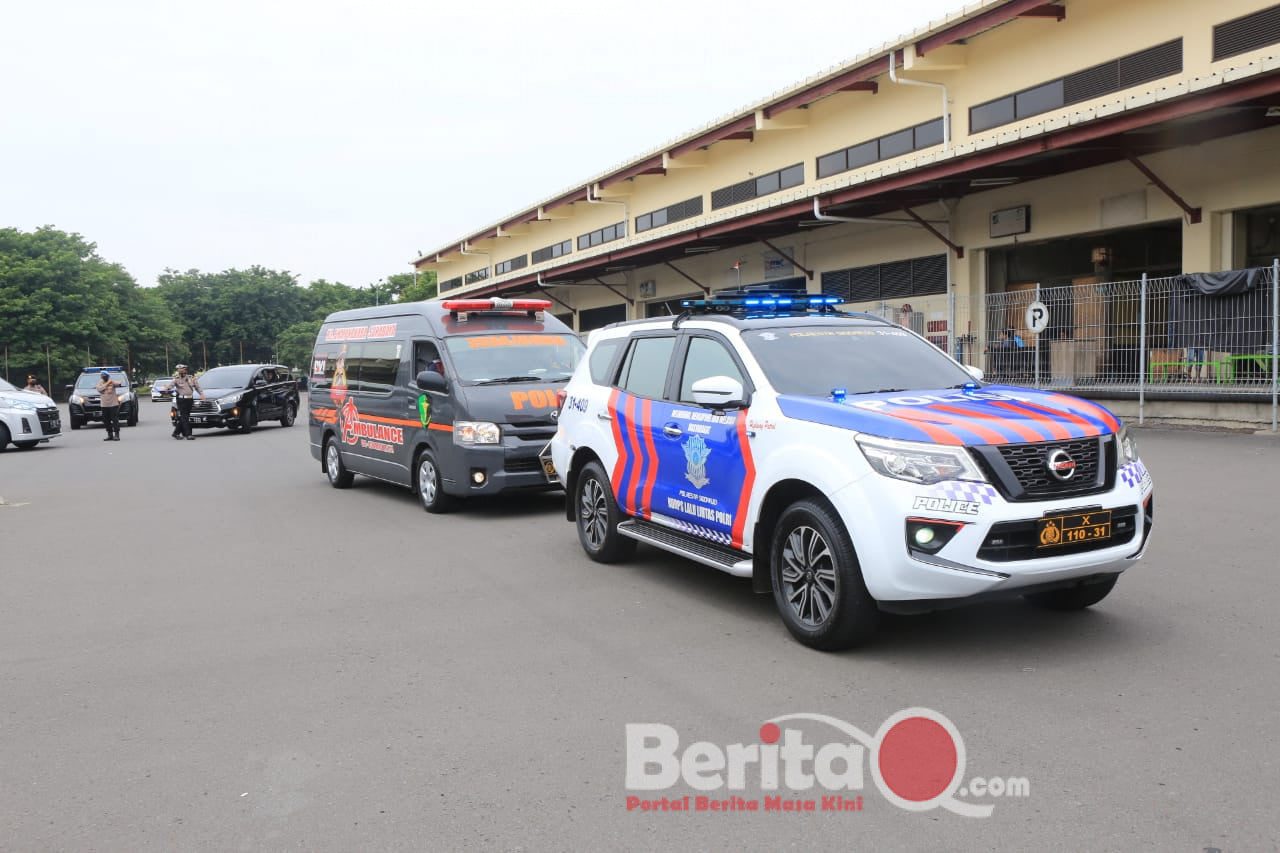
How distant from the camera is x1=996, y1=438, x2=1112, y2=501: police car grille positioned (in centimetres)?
496

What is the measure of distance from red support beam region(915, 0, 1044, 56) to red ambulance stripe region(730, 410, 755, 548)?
53.7 feet

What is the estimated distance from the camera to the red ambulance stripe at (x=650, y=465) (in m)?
7.02

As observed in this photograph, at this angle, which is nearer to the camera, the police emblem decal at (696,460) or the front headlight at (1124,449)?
the front headlight at (1124,449)

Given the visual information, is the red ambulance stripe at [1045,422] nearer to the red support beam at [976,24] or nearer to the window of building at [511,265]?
the red support beam at [976,24]

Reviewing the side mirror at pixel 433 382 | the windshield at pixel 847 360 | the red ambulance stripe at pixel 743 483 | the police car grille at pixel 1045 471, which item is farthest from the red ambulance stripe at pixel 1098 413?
the side mirror at pixel 433 382

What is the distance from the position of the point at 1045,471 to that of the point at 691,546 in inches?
92.1

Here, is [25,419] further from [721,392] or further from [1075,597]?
[1075,597]

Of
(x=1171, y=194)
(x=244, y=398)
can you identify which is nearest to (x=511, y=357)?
(x=1171, y=194)

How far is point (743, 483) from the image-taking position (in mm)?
5992

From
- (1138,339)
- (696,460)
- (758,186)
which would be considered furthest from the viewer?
(758,186)

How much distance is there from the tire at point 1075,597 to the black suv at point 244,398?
22717 millimetres

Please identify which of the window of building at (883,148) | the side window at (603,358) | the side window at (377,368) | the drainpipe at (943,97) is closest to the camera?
the side window at (603,358)

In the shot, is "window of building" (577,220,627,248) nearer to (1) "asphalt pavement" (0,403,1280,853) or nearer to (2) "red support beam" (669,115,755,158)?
(2) "red support beam" (669,115,755,158)

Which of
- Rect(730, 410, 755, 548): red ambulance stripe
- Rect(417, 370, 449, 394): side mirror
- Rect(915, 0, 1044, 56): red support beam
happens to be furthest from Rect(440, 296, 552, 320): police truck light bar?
Rect(915, 0, 1044, 56): red support beam
